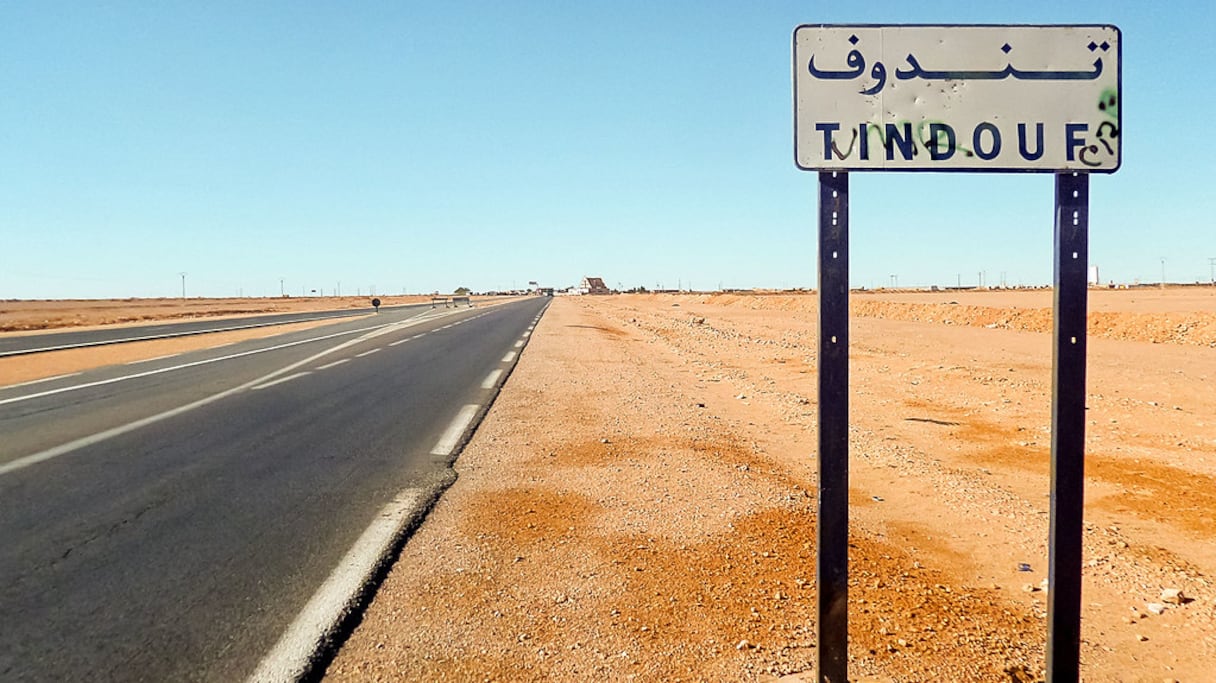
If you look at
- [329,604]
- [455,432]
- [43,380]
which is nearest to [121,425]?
[455,432]

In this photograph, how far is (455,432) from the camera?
786 centimetres

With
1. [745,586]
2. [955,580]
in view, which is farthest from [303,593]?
[955,580]

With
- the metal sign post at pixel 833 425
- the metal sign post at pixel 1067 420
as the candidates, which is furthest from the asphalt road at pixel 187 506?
the metal sign post at pixel 1067 420

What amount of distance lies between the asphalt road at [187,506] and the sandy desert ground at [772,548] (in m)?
0.63

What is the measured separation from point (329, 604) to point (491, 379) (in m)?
9.34

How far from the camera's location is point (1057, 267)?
2.41 metres

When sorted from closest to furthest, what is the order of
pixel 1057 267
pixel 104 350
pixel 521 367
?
pixel 1057 267 < pixel 521 367 < pixel 104 350

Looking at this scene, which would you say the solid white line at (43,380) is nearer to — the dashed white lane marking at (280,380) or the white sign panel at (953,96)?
the dashed white lane marking at (280,380)

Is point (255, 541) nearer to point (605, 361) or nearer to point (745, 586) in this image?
point (745, 586)

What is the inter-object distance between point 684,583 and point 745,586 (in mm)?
329

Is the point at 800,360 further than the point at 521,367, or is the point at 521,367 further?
the point at 800,360

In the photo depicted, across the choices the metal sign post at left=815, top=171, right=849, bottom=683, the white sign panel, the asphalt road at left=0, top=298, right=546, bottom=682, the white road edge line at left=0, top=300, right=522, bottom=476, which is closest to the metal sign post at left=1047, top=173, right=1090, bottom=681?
the white sign panel

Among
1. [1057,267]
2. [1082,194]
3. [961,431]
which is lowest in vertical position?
[961,431]

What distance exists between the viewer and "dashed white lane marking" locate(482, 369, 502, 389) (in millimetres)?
11859
